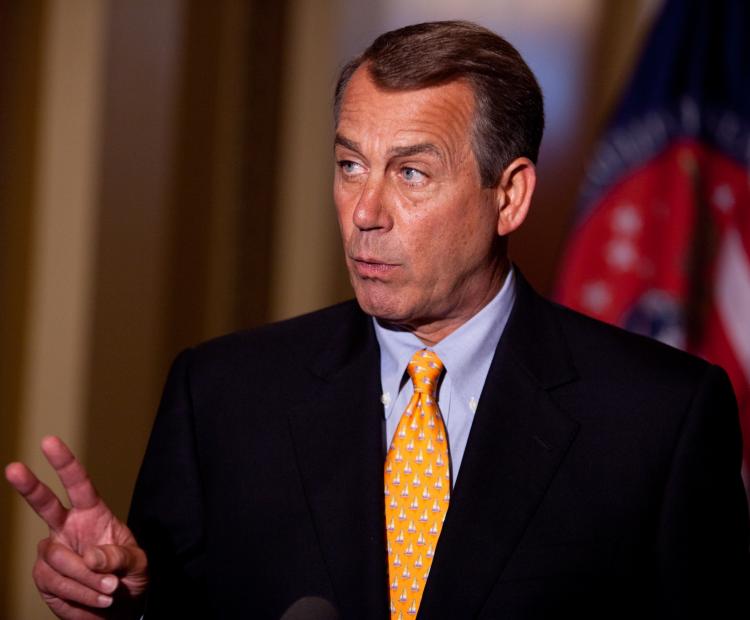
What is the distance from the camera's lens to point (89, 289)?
329cm

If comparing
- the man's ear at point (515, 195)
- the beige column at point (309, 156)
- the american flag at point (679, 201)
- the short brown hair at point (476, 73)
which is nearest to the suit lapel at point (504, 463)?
the man's ear at point (515, 195)

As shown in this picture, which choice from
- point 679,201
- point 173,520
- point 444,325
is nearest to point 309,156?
point 679,201

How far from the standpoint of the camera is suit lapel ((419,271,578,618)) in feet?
4.84

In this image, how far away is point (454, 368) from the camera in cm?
165

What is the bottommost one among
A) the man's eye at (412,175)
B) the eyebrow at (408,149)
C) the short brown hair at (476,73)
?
the man's eye at (412,175)

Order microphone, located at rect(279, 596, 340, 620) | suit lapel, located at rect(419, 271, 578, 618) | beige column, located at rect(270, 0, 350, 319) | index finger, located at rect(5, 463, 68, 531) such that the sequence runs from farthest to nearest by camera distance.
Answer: beige column, located at rect(270, 0, 350, 319), suit lapel, located at rect(419, 271, 578, 618), index finger, located at rect(5, 463, 68, 531), microphone, located at rect(279, 596, 340, 620)

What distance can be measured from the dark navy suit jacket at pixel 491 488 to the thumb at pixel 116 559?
0.64 feet

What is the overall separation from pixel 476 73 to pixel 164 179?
2090 mm

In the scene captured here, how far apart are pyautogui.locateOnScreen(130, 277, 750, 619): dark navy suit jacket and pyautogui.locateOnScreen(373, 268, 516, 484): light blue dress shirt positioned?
0.03 meters

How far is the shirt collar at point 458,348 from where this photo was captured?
1658 mm

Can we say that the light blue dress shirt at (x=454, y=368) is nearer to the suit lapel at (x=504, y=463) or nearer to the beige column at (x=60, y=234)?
the suit lapel at (x=504, y=463)

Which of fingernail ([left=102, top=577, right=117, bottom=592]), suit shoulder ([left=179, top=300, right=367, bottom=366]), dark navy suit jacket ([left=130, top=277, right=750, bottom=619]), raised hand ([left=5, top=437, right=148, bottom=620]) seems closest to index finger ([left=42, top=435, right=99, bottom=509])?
raised hand ([left=5, top=437, right=148, bottom=620])

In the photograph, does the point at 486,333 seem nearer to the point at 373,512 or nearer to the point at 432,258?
the point at 432,258

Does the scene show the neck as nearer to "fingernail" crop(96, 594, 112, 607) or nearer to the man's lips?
the man's lips
